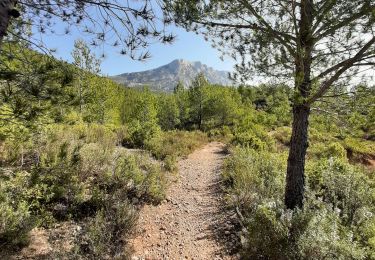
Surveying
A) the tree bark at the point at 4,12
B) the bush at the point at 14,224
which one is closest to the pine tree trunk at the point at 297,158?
the tree bark at the point at 4,12

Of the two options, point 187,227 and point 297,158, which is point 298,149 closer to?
point 297,158

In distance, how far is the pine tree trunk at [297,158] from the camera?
4.40 metres

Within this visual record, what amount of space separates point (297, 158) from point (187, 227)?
2661 millimetres

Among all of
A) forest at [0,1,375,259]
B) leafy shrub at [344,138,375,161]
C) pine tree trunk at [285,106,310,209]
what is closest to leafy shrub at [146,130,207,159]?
forest at [0,1,375,259]

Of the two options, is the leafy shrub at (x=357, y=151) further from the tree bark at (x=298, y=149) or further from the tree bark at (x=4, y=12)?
the tree bark at (x=4, y=12)

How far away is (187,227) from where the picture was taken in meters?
5.65

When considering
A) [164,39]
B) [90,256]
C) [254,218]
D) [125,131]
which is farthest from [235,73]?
[125,131]

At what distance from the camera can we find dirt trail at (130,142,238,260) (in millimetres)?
4762

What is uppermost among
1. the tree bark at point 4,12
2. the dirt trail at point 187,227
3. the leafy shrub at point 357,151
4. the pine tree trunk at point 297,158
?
the tree bark at point 4,12

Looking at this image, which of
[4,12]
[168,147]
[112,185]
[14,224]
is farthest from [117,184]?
[168,147]

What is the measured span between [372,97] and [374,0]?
121 cm

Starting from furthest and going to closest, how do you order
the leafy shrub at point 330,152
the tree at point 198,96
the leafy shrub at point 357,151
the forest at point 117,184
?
the tree at point 198,96 → the leafy shrub at point 357,151 → the leafy shrub at point 330,152 → the forest at point 117,184

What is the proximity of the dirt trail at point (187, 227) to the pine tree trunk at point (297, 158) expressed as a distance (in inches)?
53.0

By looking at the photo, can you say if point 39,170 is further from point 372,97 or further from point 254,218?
point 372,97
